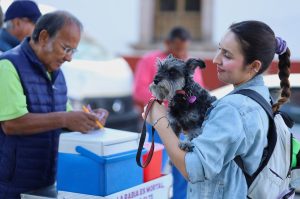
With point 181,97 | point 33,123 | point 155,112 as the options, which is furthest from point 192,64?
point 33,123

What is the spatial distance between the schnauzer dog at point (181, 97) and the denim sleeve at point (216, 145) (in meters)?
0.29

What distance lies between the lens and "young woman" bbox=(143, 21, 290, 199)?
5.67 ft

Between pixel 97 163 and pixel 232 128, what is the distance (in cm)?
75

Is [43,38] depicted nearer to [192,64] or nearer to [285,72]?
[192,64]

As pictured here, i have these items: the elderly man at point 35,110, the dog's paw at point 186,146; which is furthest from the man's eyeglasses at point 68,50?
the dog's paw at point 186,146

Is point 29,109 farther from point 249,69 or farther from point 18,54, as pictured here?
point 249,69

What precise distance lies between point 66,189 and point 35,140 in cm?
34

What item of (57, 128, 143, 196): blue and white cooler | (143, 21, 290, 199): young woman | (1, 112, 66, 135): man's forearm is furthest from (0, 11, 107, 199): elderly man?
(143, 21, 290, 199): young woman

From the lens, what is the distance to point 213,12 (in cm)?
1038

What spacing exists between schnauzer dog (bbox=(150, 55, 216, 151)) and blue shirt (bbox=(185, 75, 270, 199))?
0.66 ft

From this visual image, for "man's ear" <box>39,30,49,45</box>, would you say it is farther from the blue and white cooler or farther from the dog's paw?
the dog's paw

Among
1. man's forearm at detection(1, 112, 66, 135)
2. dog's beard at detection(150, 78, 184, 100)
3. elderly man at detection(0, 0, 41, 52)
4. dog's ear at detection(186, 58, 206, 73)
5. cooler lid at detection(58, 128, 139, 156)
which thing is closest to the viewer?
dog's beard at detection(150, 78, 184, 100)

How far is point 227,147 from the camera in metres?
1.73

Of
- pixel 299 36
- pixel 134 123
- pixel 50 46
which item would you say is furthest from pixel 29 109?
pixel 299 36
